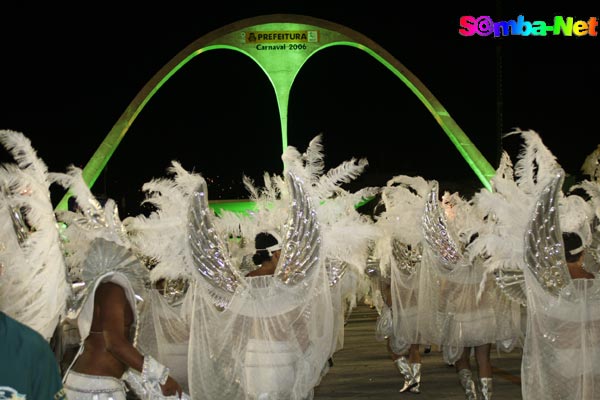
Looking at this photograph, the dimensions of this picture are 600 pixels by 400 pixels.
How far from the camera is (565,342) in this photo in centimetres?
652

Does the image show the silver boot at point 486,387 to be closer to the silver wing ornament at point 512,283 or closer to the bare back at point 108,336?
the silver wing ornament at point 512,283

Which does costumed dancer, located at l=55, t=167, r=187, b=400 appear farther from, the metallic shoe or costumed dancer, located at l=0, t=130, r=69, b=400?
the metallic shoe

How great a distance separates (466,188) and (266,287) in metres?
28.9

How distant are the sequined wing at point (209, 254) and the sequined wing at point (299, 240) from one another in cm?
39

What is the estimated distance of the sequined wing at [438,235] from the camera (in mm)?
9781

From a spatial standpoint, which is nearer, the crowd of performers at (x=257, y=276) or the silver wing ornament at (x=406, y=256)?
the crowd of performers at (x=257, y=276)

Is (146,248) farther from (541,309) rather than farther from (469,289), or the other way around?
(469,289)

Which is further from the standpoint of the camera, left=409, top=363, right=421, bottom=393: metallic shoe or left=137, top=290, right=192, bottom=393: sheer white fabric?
left=409, top=363, right=421, bottom=393: metallic shoe

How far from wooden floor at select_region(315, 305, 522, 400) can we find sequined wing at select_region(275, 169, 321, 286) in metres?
3.32

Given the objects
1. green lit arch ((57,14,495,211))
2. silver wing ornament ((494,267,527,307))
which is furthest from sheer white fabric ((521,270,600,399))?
green lit arch ((57,14,495,211))

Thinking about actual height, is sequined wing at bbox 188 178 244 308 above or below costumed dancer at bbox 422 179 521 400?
above

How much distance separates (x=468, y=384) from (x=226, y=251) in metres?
3.38

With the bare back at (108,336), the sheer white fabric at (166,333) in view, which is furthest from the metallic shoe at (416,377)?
the bare back at (108,336)

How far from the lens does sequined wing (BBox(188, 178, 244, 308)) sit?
6727 mm
